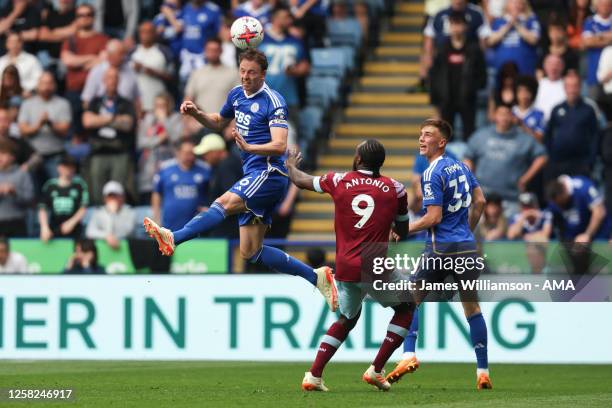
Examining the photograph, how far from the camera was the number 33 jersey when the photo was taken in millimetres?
11102

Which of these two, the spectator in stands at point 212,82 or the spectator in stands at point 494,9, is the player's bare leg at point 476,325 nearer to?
the spectator in stands at point 212,82

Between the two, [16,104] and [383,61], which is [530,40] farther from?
[16,104]

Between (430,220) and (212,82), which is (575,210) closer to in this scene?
(212,82)

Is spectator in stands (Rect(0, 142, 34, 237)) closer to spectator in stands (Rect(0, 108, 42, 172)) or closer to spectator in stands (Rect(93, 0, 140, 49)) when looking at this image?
spectator in stands (Rect(0, 108, 42, 172))

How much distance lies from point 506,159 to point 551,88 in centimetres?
141

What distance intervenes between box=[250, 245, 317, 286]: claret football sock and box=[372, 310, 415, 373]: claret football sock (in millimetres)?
1703

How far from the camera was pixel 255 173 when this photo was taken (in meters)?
12.9

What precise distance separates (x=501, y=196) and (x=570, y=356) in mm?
3163

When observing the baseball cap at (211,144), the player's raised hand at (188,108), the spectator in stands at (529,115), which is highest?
the player's raised hand at (188,108)

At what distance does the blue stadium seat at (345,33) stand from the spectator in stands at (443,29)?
47.1 inches

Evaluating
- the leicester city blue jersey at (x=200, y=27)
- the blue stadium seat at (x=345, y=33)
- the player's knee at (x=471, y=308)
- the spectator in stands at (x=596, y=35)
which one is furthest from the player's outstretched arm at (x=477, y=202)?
the blue stadium seat at (x=345, y=33)

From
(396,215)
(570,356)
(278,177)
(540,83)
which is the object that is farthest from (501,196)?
(396,215)

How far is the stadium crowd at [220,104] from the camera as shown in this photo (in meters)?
18.2

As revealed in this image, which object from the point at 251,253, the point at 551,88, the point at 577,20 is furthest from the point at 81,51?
the point at 251,253
